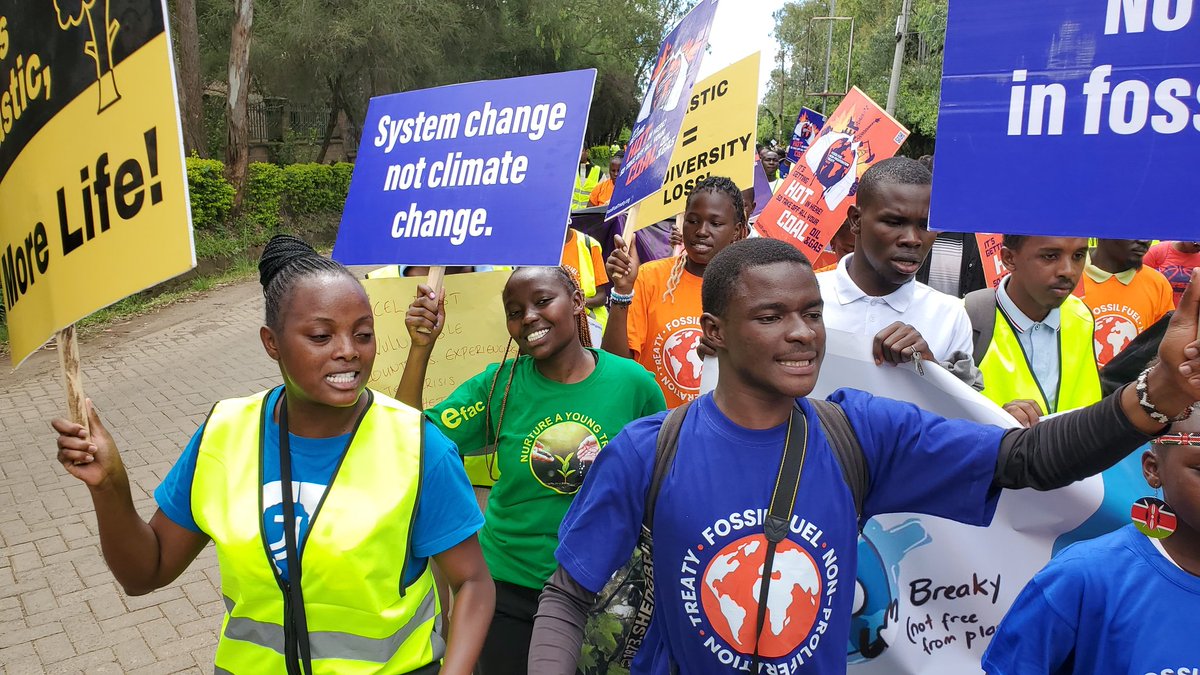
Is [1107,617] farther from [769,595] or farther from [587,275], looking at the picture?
[587,275]

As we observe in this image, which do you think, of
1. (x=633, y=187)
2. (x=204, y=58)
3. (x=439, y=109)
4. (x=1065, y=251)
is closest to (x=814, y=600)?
(x=1065, y=251)

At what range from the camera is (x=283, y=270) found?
92.5 inches

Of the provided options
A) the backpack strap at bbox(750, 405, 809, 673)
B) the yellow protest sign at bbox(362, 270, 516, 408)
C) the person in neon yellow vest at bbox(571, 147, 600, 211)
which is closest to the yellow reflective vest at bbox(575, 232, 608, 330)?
the yellow protest sign at bbox(362, 270, 516, 408)

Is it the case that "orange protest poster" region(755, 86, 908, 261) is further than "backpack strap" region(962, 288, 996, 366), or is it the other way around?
"orange protest poster" region(755, 86, 908, 261)

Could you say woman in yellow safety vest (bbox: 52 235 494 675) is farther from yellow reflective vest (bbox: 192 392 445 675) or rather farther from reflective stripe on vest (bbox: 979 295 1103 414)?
reflective stripe on vest (bbox: 979 295 1103 414)

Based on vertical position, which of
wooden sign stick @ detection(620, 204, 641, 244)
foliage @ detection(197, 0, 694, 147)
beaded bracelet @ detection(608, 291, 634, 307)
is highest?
foliage @ detection(197, 0, 694, 147)

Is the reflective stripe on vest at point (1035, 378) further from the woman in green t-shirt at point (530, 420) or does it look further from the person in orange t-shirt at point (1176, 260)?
the person in orange t-shirt at point (1176, 260)

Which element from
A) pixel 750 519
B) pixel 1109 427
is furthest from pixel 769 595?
pixel 1109 427

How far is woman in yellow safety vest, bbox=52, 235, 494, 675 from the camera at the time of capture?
82.9 inches

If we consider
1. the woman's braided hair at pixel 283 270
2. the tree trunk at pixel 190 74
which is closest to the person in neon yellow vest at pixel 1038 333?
the woman's braided hair at pixel 283 270

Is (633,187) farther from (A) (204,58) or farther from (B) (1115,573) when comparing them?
(A) (204,58)

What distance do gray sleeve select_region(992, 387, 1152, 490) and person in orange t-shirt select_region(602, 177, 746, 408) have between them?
6.10 feet

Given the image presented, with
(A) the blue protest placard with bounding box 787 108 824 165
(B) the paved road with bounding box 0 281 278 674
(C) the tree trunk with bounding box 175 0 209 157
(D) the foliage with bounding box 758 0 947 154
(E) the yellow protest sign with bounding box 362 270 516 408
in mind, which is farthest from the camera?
(D) the foliage with bounding box 758 0 947 154

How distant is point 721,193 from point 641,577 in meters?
2.42
